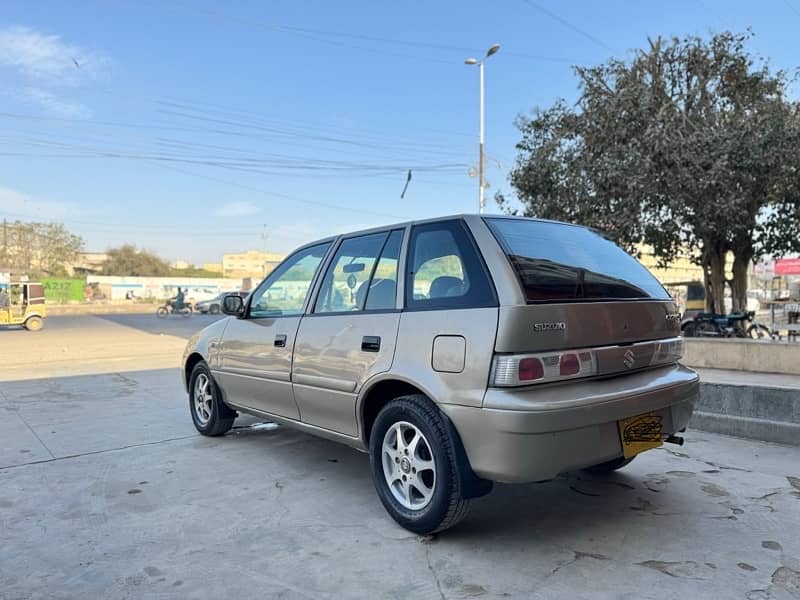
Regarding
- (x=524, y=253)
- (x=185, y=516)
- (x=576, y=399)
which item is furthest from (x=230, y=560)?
(x=524, y=253)

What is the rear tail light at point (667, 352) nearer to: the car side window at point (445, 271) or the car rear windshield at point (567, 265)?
the car rear windshield at point (567, 265)

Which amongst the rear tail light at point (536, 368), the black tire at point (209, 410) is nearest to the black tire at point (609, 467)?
the rear tail light at point (536, 368)

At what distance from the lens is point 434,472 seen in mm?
2906

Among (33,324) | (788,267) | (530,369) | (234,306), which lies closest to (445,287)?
(530,369)

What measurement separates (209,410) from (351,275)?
7.56 ft

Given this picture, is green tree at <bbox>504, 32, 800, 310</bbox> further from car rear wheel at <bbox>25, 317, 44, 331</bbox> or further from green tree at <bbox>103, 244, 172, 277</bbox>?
green tree at <bbox>103, 244, 172, 277</bbox>

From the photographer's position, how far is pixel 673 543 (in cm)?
293

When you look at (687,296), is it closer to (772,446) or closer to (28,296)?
(772,446)

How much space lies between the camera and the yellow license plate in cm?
289

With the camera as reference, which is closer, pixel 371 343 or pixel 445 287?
pixel 445 287

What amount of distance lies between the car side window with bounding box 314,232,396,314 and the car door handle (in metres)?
0.27

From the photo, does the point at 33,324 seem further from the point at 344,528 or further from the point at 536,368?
the point at 536,368

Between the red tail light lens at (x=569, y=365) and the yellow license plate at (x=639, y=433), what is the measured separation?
37 cm

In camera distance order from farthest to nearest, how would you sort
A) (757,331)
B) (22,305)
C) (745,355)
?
(22,305) → (757,331) → (745,355)
